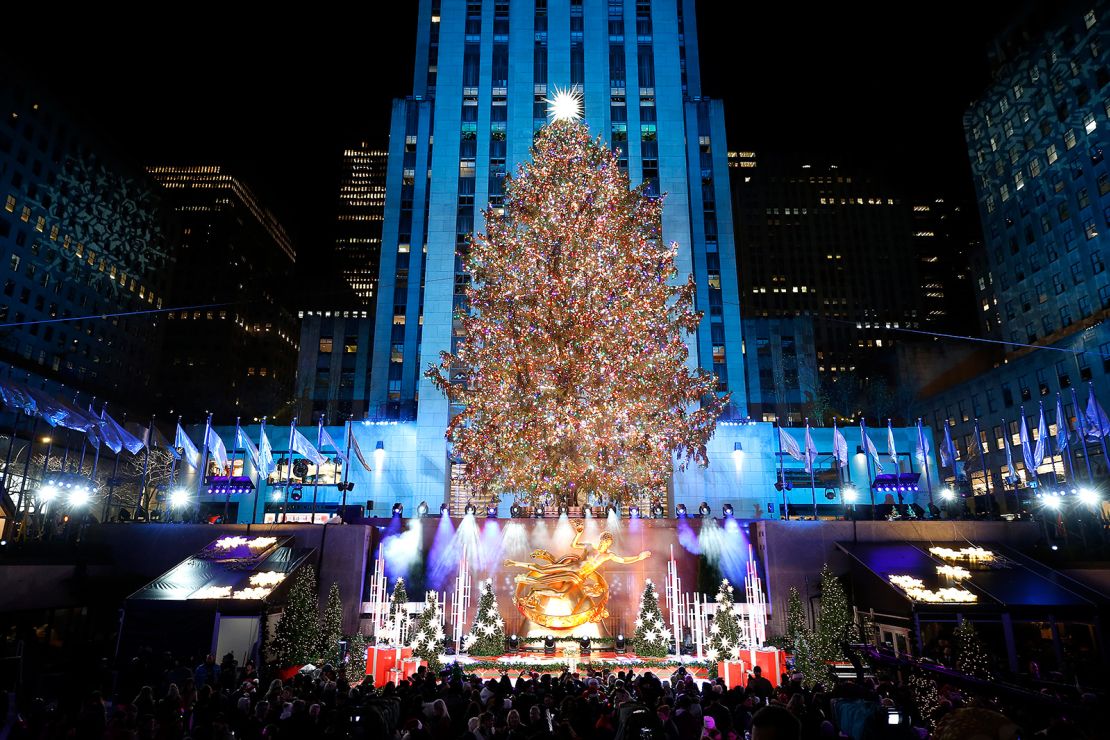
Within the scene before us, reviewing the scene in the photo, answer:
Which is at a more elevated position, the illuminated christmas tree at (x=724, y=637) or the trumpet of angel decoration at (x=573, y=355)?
the trumpet of angel decoration at (x=573, y=355)

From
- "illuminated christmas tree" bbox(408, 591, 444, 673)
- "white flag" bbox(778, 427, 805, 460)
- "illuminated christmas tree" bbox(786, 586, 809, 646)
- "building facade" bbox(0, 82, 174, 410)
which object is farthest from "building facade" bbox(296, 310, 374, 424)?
"illuminated christmas tree" bbox(786, 586, 809, 646)

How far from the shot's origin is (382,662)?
18.3 m

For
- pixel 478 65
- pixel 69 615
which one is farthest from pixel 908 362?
pixel 69 615

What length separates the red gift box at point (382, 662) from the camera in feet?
59.4

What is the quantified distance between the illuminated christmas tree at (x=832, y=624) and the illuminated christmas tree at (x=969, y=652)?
2.93 m

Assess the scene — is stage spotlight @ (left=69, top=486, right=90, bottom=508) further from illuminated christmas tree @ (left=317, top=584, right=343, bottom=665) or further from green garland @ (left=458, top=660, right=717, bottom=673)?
green garland @ (left=458, top=660, right=717, bottom=673)

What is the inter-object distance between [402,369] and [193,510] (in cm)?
1658

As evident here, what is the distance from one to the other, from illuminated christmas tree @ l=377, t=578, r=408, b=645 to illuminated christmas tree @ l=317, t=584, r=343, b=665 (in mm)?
1505

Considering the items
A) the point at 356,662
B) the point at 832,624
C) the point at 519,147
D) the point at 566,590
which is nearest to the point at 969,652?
the point at 832,624

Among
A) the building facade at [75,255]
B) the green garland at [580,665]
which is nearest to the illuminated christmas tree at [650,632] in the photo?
the green garland at [580,665]

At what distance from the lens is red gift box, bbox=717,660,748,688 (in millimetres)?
17188

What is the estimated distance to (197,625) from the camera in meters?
20.1

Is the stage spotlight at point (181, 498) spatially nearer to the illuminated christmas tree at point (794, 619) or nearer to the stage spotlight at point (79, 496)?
the stage spotlight at point (79, 496)

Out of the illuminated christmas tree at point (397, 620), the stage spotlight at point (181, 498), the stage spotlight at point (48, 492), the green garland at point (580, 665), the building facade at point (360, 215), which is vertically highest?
the building facade at point (360, 215)
